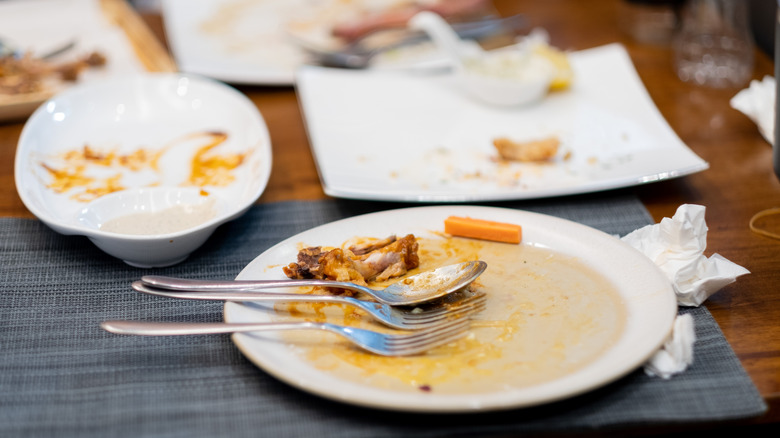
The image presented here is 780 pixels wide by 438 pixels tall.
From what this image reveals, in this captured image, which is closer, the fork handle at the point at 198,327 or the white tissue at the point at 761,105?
the fork handle at the point at 198,327

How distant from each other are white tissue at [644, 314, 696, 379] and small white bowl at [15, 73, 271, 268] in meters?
0.58

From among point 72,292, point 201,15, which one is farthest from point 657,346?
point 201,15

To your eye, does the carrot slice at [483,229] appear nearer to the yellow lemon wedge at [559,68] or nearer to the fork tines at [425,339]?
the fork tines at [425,339]

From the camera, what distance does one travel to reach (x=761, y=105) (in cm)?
137

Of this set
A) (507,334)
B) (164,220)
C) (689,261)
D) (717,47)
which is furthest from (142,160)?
(717,47)

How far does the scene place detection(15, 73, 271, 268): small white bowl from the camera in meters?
1.02

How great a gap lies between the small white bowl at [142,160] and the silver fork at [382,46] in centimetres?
33

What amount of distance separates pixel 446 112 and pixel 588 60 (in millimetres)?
402

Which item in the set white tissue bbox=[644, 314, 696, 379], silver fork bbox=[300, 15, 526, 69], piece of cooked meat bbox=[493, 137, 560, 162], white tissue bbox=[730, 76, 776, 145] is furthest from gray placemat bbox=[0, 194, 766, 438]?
silver fork bbox=[300, 15, 526, 69]

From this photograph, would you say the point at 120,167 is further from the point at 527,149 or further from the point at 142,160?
the point at 527,149

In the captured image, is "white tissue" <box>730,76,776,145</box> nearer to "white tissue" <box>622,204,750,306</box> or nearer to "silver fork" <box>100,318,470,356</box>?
"white tissue" <box>622,204,750,306</box>

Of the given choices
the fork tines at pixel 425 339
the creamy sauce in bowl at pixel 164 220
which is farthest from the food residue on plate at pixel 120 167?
the fork tines at pixel 425 339

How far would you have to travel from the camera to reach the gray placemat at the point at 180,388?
747mm

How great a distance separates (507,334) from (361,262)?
0.22 meters
